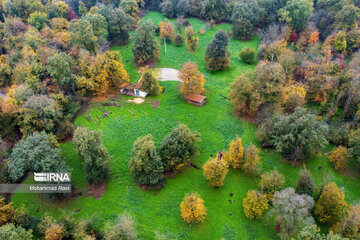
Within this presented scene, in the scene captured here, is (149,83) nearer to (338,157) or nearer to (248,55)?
(248,55)

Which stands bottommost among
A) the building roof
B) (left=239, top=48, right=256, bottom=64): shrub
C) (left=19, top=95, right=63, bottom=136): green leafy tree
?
the building roof

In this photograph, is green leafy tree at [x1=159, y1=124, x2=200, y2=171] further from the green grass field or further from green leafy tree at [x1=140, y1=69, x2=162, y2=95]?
green leafy tree at [x1=140, y1=69, x2=162, y2=95]

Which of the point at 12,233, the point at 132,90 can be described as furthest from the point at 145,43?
the point at 12,233

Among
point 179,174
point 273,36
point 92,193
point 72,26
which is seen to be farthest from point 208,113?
point 72,26

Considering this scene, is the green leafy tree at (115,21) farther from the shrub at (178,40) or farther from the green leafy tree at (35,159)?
the green leafy tree at (35,159)

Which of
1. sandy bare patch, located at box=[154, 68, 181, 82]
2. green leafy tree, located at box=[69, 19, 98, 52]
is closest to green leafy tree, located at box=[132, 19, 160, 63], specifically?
sandy bare patch, located at box=[154, 68, 181, 82]
